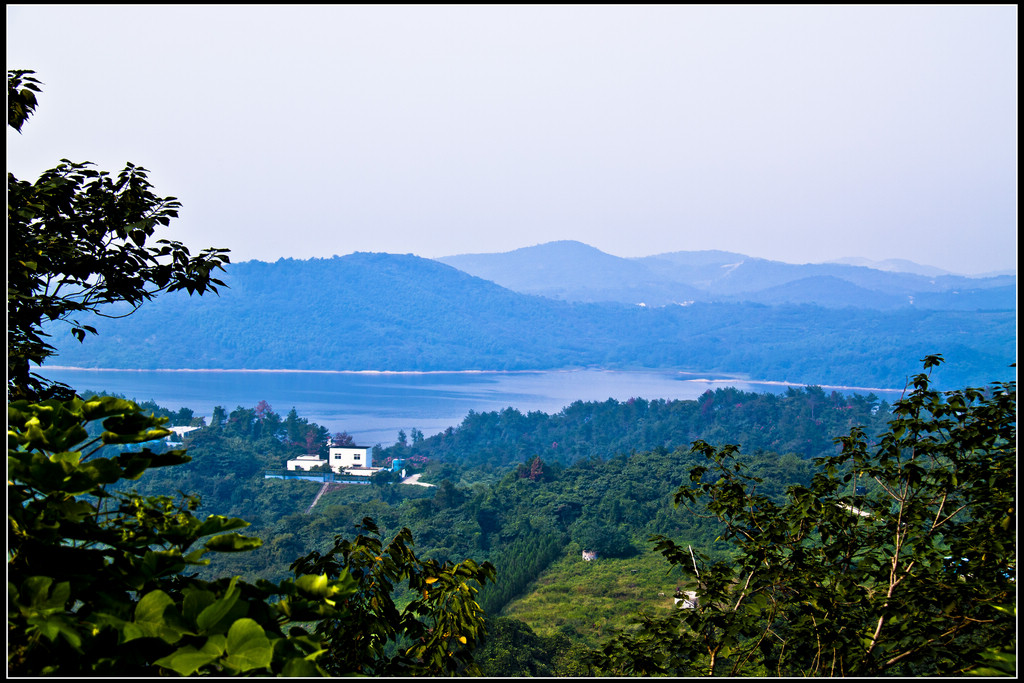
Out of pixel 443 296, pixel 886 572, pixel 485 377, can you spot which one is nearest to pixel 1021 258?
pixel 886 572

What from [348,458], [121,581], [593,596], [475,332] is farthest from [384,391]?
[121,581]

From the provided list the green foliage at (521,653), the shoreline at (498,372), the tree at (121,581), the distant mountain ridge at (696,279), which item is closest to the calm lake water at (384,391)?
the shoreline at (498,372)

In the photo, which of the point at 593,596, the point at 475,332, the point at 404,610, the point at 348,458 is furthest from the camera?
the point at 475,332

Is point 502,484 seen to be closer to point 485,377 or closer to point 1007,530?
point 1007,530

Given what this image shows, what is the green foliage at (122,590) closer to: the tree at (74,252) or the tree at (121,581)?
the tree at (121,581)

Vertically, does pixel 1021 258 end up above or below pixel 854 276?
below

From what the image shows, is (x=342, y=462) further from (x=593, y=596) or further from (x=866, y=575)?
(x=866, y=575)

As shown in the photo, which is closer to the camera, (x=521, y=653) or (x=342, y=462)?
(x=521, y=653)
